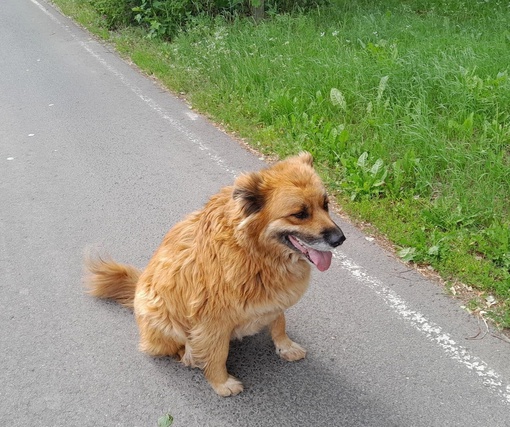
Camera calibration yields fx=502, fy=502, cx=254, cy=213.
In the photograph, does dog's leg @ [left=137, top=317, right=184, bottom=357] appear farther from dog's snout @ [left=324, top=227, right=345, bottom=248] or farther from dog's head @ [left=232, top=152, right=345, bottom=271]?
dog's snout @ [left=324, top=227, right=345, bottom=248]

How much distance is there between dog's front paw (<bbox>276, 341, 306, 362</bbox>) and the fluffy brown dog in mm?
164

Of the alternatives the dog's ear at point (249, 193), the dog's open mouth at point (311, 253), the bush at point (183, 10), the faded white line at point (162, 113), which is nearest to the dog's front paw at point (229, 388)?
the dog's open mouth at point (311, 253)

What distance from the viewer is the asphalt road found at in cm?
324

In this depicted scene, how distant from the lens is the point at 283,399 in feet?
10.8

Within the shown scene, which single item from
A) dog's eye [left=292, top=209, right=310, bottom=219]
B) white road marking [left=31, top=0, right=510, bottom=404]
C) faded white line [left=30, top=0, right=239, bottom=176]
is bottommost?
faded white line [left=30, top=0, right=239, bottom=176]

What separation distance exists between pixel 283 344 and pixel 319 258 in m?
0.90

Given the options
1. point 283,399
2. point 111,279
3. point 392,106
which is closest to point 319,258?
point 283,399

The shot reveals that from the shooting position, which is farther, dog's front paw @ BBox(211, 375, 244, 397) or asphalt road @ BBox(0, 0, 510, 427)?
dog's front paw @ BBox(211, 375, 244, 397)

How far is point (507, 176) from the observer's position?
16.2 feet

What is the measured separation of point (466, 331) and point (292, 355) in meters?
1.29

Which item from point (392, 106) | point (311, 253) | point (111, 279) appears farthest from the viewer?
point (392, 106)

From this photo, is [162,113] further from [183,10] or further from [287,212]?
[287,212]

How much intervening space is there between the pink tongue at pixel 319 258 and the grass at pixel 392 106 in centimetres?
153

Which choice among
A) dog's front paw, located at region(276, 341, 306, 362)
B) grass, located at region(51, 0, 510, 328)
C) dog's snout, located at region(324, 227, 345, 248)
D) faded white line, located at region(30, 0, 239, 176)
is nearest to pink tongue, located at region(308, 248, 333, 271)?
dog's snout, located at region(324, 227, 345, 248)
